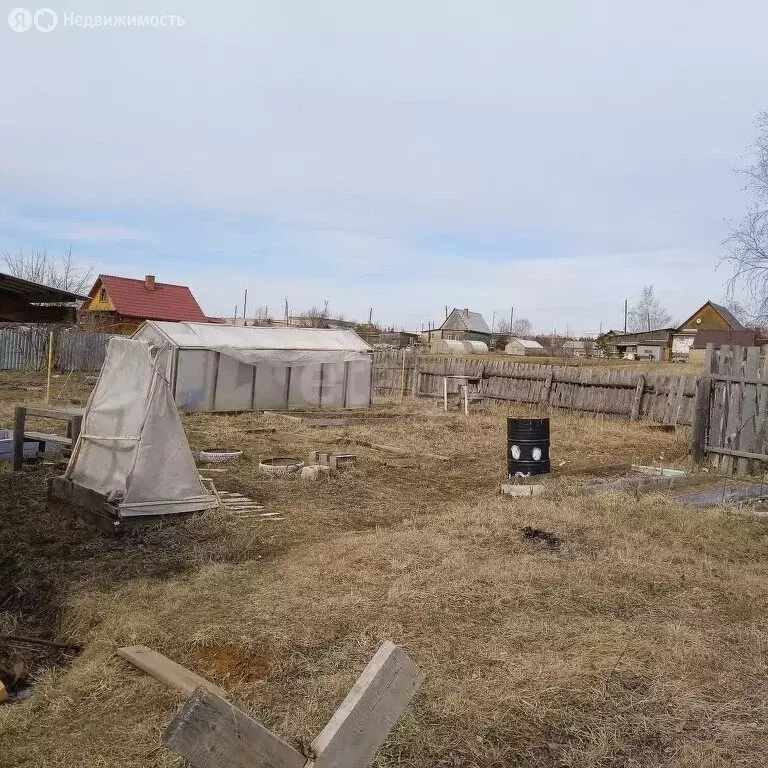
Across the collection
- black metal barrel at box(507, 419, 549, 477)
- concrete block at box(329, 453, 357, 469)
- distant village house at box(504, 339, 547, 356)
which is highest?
distant village house at box(504, 339, 547, 356)

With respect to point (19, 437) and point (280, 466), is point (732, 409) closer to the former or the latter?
point (280, 466)

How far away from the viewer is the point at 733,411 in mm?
10227

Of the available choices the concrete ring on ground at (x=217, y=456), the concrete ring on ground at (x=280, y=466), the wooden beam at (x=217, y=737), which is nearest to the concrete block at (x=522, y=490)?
the concrete ring on ground at (x=280, y=466)

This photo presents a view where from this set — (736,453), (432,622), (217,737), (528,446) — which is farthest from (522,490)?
(217,737)

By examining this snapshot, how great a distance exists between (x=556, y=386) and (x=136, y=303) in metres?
23.5

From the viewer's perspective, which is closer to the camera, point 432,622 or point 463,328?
point 432,622

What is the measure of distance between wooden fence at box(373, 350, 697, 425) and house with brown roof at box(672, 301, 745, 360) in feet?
128

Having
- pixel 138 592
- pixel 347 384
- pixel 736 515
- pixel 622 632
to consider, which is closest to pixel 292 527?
pixel 138 592

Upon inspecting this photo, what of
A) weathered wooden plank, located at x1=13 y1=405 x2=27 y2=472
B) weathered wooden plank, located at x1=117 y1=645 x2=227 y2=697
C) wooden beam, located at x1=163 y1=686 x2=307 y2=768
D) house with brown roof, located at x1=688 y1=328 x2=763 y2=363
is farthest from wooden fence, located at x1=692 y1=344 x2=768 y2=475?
house with brown roof, located at x1=688 y1=328 x2=763 y2=363

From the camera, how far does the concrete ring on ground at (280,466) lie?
998 centimetres

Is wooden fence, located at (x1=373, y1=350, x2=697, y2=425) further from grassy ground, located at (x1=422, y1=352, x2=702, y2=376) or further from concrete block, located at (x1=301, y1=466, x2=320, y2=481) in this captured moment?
grassy ground, located at (x1=422, y1=352, x2=702, y2=376)

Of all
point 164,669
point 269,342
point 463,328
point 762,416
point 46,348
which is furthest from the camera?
point 463,328

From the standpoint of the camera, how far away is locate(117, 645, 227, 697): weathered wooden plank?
3.63 metres

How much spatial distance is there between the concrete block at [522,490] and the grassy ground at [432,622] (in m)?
0.50
